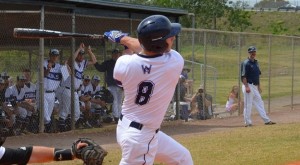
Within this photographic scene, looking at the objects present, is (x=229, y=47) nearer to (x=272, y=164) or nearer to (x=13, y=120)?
(x=13, y=120)

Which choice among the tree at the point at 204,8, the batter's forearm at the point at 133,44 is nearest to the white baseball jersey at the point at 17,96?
the batter's forearm at the point at 133,44

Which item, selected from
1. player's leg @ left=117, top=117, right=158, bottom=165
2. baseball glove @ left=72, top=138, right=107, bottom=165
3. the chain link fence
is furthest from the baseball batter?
baseball glove @ left=72, top=138, right=107, bottom=165

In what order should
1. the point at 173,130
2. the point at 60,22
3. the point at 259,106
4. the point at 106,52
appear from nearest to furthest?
the point at 60,22 → the point at 173,130 → the point at 259,106 → the point at 106,52

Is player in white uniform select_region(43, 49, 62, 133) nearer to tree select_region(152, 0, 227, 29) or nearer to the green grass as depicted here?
the green grass

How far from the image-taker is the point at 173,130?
15328 millimetres

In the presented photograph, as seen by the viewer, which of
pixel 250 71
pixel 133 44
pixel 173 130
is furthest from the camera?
pixel 250 71

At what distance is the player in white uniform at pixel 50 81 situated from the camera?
1334cm

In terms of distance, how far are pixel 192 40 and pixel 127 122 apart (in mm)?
11618

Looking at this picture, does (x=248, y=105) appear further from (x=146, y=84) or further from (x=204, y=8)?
(x=204, y=8)

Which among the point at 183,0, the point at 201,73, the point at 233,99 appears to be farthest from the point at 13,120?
the point at 183,0

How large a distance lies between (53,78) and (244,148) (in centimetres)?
438

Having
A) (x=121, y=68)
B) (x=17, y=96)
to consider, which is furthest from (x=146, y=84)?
(x=17, y=96)

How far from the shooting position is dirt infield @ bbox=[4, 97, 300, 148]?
12375 millimetres

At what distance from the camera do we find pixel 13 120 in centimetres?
1280
